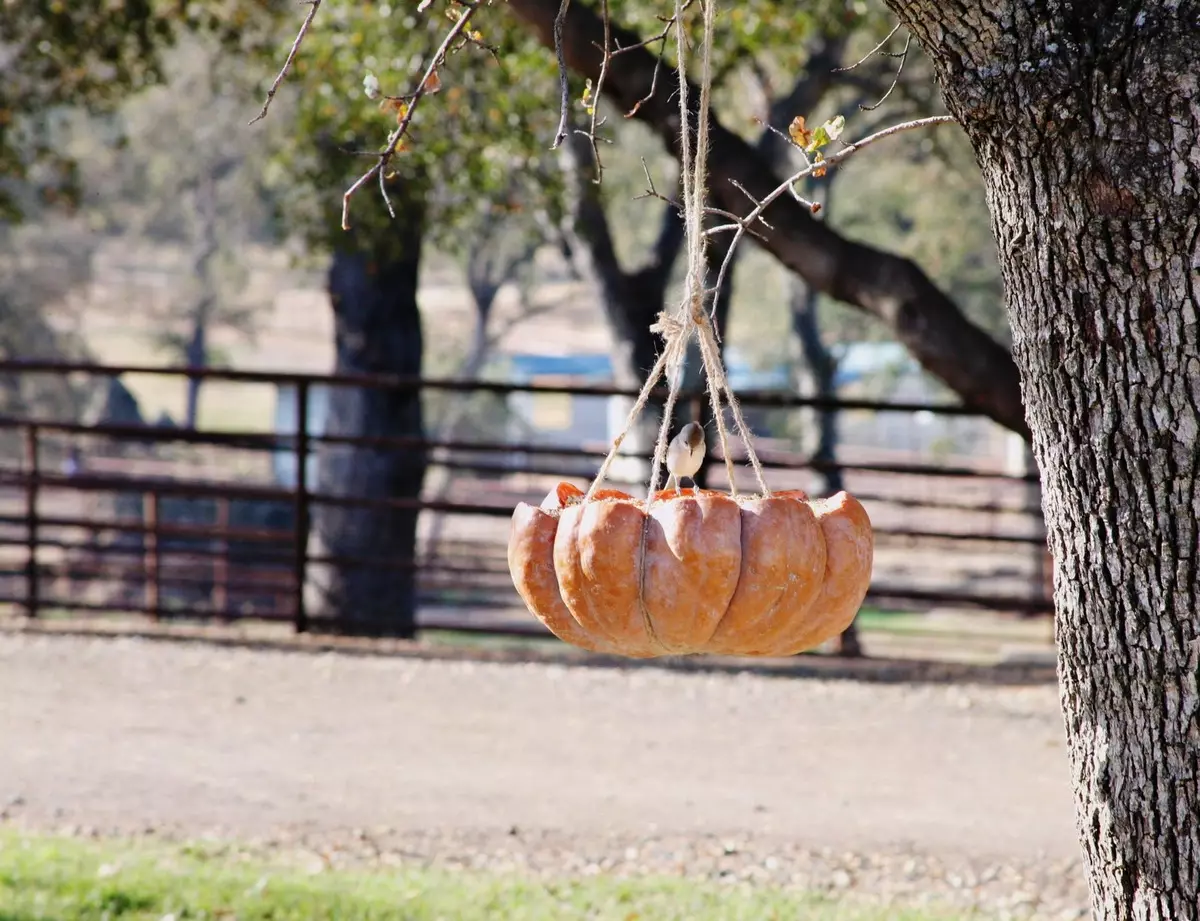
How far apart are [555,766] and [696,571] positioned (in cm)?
421

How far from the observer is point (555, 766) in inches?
253

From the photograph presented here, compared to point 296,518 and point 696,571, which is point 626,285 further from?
point 696,571

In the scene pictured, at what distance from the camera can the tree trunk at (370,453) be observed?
11695 mm

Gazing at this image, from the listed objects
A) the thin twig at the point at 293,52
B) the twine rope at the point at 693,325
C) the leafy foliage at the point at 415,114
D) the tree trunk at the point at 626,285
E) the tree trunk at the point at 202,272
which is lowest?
the twine rope at the point at 693,325

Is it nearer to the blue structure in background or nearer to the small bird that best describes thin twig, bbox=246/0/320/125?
the small bird

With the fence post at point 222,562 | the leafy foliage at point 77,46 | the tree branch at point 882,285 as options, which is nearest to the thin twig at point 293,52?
the tree branch at point 882,285

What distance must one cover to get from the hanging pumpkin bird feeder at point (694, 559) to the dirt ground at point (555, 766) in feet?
9.29

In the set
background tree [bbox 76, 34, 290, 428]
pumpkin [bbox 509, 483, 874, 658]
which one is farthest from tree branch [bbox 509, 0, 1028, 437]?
background tree [bbox 76, 34, 290, 428]

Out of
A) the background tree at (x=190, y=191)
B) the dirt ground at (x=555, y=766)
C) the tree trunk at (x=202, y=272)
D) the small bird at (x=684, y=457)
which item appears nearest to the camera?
the small bird at (x=684, y=457)

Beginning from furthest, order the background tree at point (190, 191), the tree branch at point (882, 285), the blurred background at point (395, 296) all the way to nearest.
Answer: the background tree at point (190, 191) < the blurred background at point (395, 296) < the tree branch at point (882, 285)

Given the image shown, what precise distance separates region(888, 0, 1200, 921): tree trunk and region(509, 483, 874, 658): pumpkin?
419mm

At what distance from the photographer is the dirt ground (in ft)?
17.9

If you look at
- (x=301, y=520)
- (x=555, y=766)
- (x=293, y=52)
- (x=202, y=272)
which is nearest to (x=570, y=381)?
(x=202, y=272)

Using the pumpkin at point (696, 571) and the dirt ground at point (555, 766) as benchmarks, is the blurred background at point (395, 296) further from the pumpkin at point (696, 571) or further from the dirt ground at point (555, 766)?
the dirt ground at point (555, 766)
